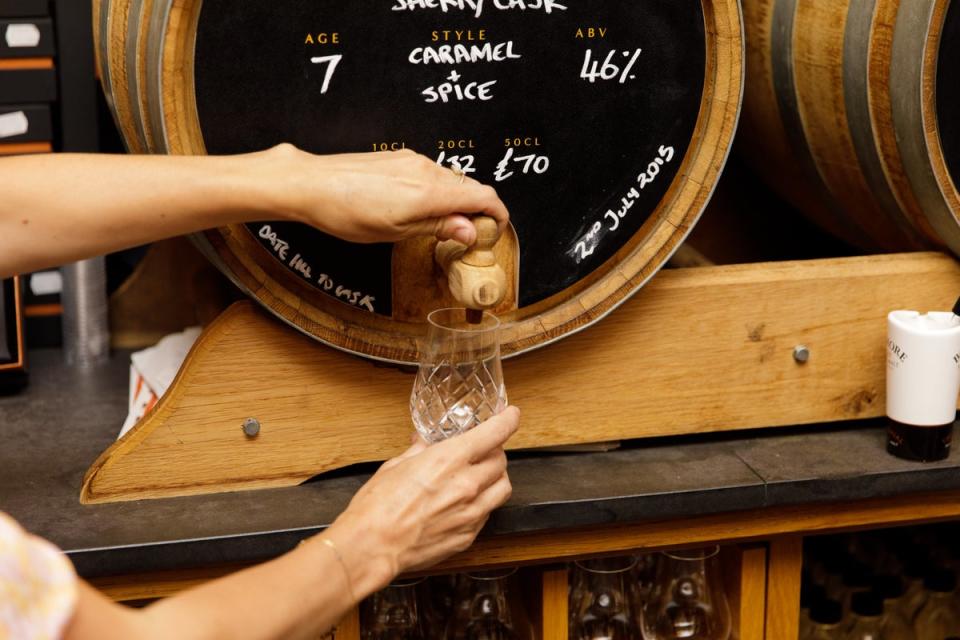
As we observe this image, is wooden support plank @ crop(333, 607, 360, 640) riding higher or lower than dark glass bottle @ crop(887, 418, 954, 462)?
lower

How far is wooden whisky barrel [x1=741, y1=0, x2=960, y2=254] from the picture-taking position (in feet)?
5.06

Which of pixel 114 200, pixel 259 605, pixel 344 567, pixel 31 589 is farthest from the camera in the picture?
pixel 114 200

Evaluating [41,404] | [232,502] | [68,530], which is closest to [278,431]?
[232,502]

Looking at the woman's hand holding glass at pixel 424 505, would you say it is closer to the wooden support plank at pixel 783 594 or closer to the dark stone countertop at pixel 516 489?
the dark stone countertop at pixel 516 489

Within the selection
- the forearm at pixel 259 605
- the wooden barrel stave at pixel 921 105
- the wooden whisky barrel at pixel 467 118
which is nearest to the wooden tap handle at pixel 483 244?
the wooden whisky barrel at pixel 467 118

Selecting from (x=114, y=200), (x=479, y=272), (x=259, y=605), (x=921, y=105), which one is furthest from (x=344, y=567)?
(x=921, y=105)

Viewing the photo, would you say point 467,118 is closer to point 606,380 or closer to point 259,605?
point 606,380

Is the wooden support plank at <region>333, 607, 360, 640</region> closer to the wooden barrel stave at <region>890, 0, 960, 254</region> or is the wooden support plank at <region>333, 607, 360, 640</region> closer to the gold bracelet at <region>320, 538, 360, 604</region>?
the gold bracelet at <region>320, 538, 360, 604</region>

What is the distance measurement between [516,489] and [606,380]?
0.20 metres

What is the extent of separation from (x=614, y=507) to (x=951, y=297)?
1.96 ft

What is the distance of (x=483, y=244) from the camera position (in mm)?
1364

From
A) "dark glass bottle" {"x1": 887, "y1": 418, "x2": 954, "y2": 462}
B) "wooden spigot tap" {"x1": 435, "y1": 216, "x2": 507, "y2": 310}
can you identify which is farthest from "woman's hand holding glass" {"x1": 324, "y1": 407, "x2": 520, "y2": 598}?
"dark glass bottle" {"x1": 887, "y1": 418, "x2": 954, "y2": 462}

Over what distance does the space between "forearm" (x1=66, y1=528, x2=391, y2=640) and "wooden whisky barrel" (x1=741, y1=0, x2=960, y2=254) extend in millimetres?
879

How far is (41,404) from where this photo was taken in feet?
6.02
